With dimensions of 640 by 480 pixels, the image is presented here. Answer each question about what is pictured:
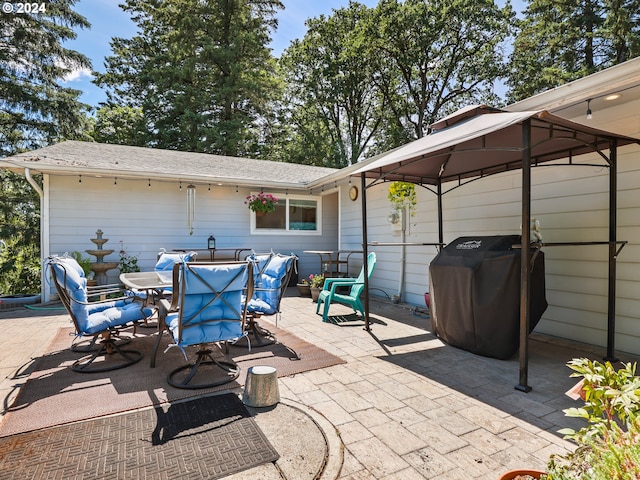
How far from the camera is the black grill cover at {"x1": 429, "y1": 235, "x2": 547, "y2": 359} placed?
3.42 m

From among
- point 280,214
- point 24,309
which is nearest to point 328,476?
point 24,309

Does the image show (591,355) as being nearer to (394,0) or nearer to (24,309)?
(24,309)

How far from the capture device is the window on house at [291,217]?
28.9 ft

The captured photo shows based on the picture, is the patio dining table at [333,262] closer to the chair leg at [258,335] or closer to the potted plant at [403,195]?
the potted plant at [403,195]

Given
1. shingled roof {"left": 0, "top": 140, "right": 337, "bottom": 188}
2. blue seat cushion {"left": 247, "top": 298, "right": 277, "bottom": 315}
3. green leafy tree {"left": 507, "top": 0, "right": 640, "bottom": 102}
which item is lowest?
blue seat cushion {"left": 247, "top": 298, "right": 277, "bottom": 315}

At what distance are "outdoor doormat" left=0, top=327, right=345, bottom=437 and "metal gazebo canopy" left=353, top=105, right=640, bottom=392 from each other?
144 centimetres

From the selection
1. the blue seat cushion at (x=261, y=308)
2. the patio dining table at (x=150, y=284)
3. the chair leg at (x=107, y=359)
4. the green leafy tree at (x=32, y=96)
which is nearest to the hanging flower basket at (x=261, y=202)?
the patio dining table at (x=150, y=284)

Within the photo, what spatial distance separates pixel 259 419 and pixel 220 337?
85 cm

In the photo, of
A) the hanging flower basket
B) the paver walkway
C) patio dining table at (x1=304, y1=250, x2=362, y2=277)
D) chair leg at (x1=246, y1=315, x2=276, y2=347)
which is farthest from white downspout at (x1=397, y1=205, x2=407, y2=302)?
the hanging flower basket

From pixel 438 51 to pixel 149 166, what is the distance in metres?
14.6

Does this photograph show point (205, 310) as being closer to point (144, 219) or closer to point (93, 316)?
point (93, 316)

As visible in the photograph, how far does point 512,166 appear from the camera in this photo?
175 inches

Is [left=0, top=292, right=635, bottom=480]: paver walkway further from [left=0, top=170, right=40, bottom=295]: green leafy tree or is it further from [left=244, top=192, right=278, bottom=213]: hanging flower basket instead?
[left=244, top=192, right=278, bottom=213]: hanging flower basket

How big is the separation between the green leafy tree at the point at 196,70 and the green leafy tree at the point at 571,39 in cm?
1108
